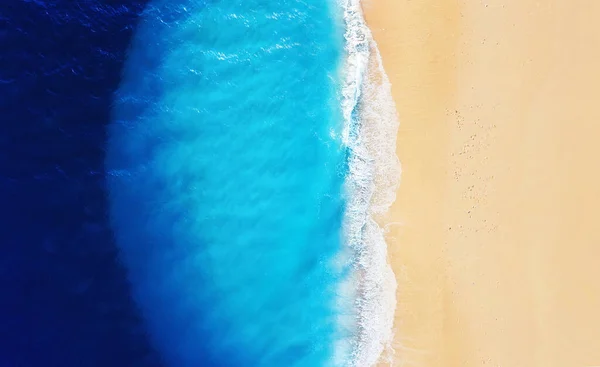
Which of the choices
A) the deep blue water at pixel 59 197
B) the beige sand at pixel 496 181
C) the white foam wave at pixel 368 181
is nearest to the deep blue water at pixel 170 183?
the deep blue water at pixel 59 197

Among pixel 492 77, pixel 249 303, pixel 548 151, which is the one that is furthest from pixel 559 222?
pixel 249 303

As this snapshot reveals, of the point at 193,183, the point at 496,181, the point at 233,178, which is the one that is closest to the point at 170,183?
the point at 193,183

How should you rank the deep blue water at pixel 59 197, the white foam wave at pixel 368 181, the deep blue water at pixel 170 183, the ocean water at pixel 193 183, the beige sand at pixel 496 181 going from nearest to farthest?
the deep blue water at pixel 59 197
the deep blue water at pixel 170 183
the ocean water at pixel 193 183
the beige sand at pixel 496 181
the white foam wave at pixel 368 181

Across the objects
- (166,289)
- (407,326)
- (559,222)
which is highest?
(559,222)

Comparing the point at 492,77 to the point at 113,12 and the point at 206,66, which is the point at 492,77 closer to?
the point at 206,66

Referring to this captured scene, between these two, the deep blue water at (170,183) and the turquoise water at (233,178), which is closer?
the deep blue water at (170,183)

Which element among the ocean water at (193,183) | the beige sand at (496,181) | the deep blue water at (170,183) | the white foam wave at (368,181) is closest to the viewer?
the deep blue water at (170,183)

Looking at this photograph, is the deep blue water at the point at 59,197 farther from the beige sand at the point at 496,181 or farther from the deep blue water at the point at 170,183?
the beige sand at the point at 496,181
